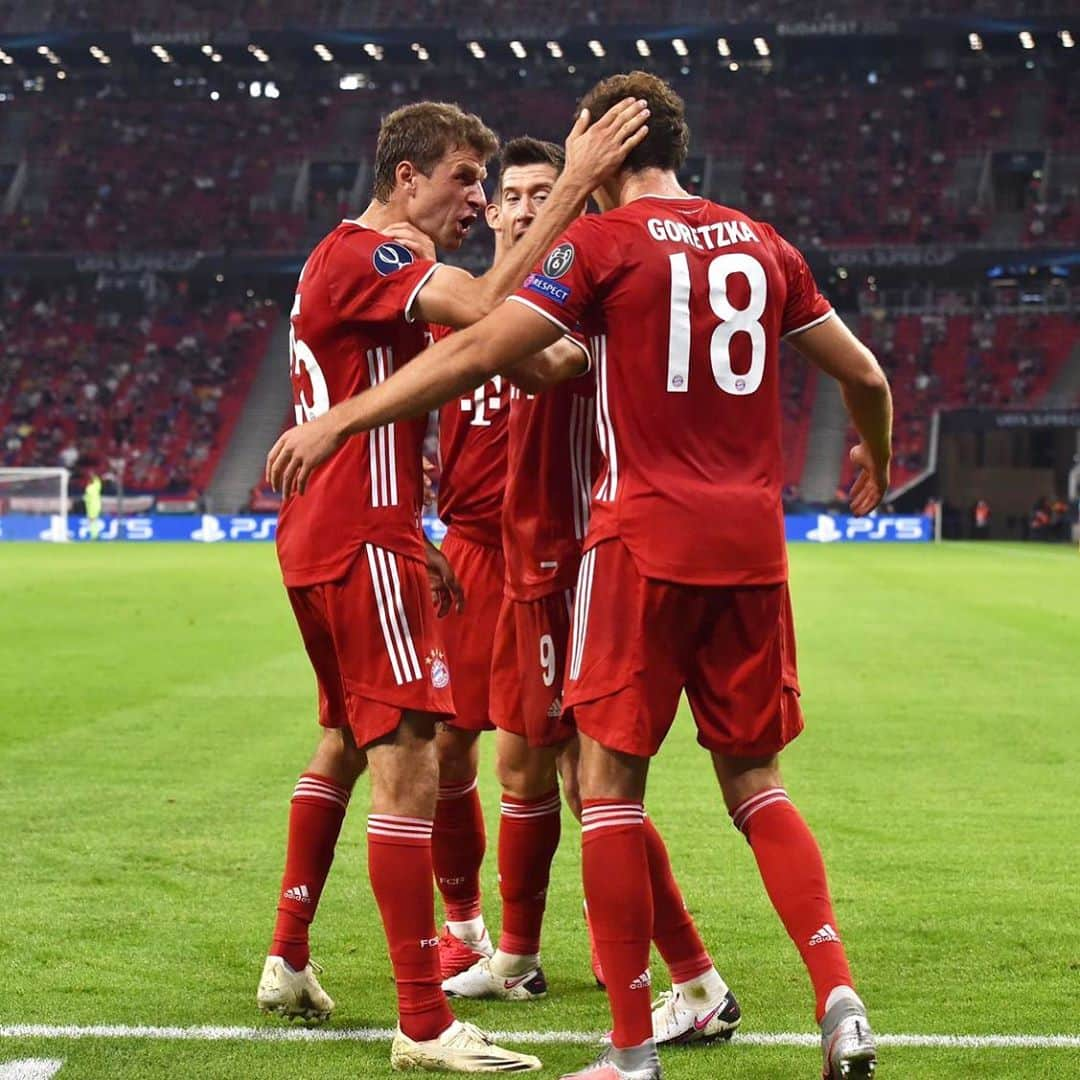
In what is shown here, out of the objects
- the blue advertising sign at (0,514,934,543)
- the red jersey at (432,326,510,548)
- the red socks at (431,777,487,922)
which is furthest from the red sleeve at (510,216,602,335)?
the blue advertising sign at (0,514,934,543)

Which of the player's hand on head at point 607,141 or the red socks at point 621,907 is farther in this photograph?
the player's hand on head at point 607,141

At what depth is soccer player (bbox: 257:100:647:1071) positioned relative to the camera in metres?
4.20

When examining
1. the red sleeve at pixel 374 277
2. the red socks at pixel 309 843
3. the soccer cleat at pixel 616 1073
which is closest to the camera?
the soccer cleat at pixel 616 1073

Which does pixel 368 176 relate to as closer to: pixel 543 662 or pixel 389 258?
pixel 543 662

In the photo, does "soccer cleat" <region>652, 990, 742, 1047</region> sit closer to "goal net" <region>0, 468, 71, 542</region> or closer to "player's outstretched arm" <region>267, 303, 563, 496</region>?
"player's outstretched arm" <region>267, 303, 563, 496</region>

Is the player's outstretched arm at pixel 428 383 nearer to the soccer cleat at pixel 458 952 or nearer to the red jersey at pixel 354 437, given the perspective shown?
the red jersey at pixel 354 437

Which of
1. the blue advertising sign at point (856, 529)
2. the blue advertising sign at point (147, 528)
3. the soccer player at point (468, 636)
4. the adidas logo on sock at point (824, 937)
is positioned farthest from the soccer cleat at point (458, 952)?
the blue advertising sign at point (856, 529)

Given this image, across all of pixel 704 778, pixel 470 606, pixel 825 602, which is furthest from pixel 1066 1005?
pixel 825 602

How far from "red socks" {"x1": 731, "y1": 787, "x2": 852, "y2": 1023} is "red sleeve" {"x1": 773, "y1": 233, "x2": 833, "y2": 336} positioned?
1.19 metres

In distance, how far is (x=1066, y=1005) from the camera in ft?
15.2

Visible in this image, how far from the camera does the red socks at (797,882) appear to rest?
12.9ft

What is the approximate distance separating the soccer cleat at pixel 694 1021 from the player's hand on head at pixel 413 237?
2.09 m

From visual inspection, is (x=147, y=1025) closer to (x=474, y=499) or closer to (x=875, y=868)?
(x=474, y=499)

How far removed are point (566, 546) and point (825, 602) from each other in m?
17.2
